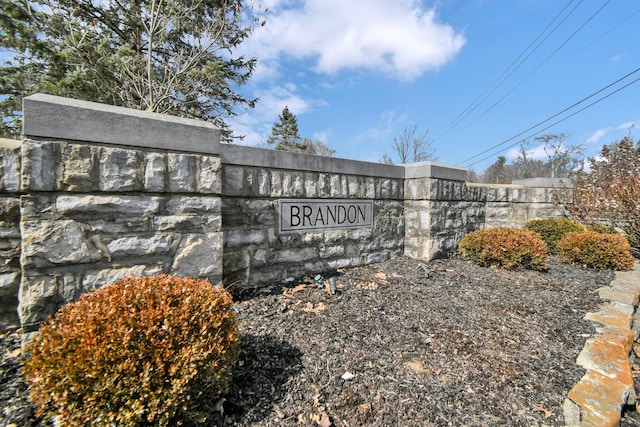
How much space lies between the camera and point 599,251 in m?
4.84

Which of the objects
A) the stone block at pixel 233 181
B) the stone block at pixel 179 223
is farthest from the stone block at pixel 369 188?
the stone block at pixel 179 223

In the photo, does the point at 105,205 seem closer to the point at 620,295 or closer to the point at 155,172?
the point at 155,172

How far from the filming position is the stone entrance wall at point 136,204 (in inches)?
79.1

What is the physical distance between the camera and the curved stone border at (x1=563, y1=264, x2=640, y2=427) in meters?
1.70

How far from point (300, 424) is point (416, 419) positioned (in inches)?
26.1

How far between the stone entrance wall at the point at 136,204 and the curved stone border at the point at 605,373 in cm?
267

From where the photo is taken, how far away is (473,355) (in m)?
2.24

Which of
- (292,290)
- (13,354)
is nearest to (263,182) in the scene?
(292,290)

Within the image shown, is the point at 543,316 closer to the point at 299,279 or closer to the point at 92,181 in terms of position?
the point at 299,279

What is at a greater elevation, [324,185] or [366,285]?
[324,185]

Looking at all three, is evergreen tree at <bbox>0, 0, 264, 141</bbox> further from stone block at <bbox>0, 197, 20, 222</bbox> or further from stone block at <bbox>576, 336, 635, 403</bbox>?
stone block at <bbox>576, 336, 635, 403</bbox>

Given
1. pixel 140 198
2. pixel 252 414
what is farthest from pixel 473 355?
pixel 140 198

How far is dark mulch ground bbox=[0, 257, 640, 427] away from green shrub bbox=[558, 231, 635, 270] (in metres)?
1.72

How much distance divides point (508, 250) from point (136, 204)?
16.7 feet
